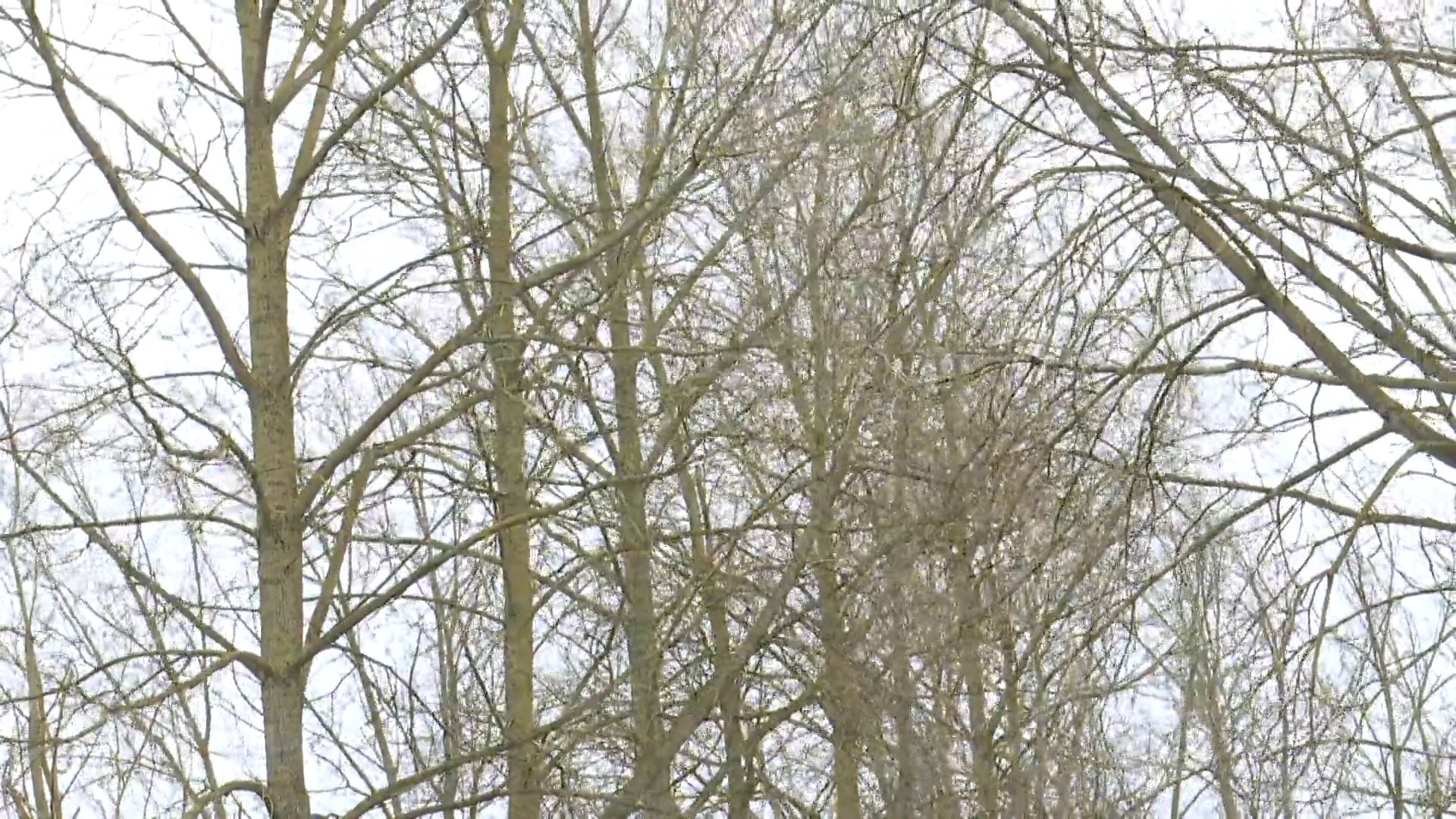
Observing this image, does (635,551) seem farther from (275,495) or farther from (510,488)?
(275,495)

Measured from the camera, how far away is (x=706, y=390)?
6.24m

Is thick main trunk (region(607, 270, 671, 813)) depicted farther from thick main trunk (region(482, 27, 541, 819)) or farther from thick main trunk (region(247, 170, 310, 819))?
thick main trunk (region(247, 170, 310, 819))

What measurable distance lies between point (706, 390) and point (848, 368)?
3.84 ft

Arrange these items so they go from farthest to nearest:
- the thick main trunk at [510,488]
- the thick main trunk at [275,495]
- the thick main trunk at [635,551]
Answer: the thick main trunk at [510,488] → the thick main trunk at [635,551] → the thick main trunk at [275,495]

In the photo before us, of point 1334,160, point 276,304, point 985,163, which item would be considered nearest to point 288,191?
point 276,304

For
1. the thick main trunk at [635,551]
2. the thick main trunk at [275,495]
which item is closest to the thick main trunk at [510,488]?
the thick main trunk at [635,551]

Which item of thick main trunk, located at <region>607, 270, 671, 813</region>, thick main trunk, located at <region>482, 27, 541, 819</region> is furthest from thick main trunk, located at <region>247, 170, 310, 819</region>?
thick main trunk, located at <region>607, 270, 671, 813</region>

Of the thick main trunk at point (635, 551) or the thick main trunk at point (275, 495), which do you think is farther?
the thick main trunk at point (635, 551)

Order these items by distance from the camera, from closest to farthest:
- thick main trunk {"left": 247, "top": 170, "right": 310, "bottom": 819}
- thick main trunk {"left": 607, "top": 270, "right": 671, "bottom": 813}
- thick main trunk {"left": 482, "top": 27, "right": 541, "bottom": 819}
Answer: thick main trunk {"left": 247, "top": 170, "right": 310, "bottom": 819}, thick main trunk {"left": 607, "top": 270, "right": 671, "bottom": 813}, thick main trunk {"left": 482, "top": 27, "right": 541, "bottom": 819}

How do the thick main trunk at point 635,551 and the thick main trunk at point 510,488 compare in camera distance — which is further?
the thick main trunk at point 510,488

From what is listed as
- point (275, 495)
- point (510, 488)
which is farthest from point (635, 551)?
point (275, 495)

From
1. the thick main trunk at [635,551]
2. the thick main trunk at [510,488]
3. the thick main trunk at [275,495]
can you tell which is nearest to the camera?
the thick main trunk at [275,495]

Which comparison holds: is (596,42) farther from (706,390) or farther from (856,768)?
(856,768)

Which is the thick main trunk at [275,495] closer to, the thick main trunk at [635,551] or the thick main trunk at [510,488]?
the thick main trunk at [510,488]
